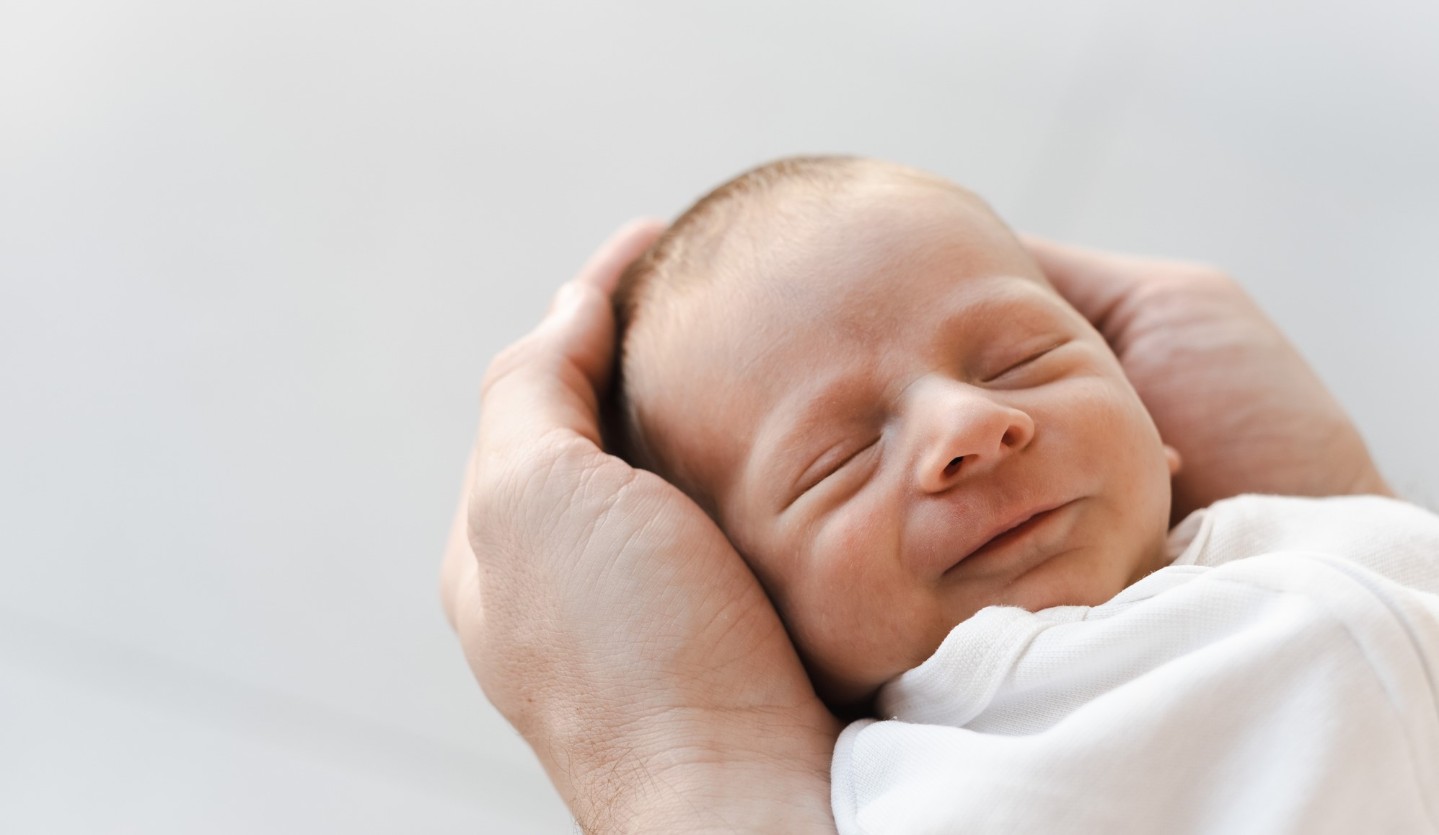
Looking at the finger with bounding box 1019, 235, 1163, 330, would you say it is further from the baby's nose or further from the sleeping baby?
the baby's nose

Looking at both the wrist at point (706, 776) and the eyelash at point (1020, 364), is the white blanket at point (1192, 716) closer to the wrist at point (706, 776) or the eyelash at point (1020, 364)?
the wrist at point (706, 776)

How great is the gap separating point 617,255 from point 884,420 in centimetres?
43

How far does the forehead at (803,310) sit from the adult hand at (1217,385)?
0.31 meters

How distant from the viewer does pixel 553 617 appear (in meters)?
0.91

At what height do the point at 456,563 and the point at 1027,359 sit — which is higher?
the point at 1027,359

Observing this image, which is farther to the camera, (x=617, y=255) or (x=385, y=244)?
(x=385, y=244)

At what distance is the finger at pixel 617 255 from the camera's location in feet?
4.02

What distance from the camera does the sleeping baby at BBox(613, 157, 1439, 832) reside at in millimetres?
699

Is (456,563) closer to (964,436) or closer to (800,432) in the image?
(800,432)

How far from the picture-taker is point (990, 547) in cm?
88

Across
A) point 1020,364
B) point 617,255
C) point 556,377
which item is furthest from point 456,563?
point 1020,364

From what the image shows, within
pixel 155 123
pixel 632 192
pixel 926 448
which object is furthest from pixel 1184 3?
pixel 155 123

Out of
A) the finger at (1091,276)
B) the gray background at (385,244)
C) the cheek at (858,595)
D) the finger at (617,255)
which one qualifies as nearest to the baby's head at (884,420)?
the cheek at (858,595)

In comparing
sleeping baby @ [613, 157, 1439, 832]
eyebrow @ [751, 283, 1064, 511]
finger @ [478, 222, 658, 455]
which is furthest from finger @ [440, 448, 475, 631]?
eyebrow @ [751, 283, 1064, 511]
